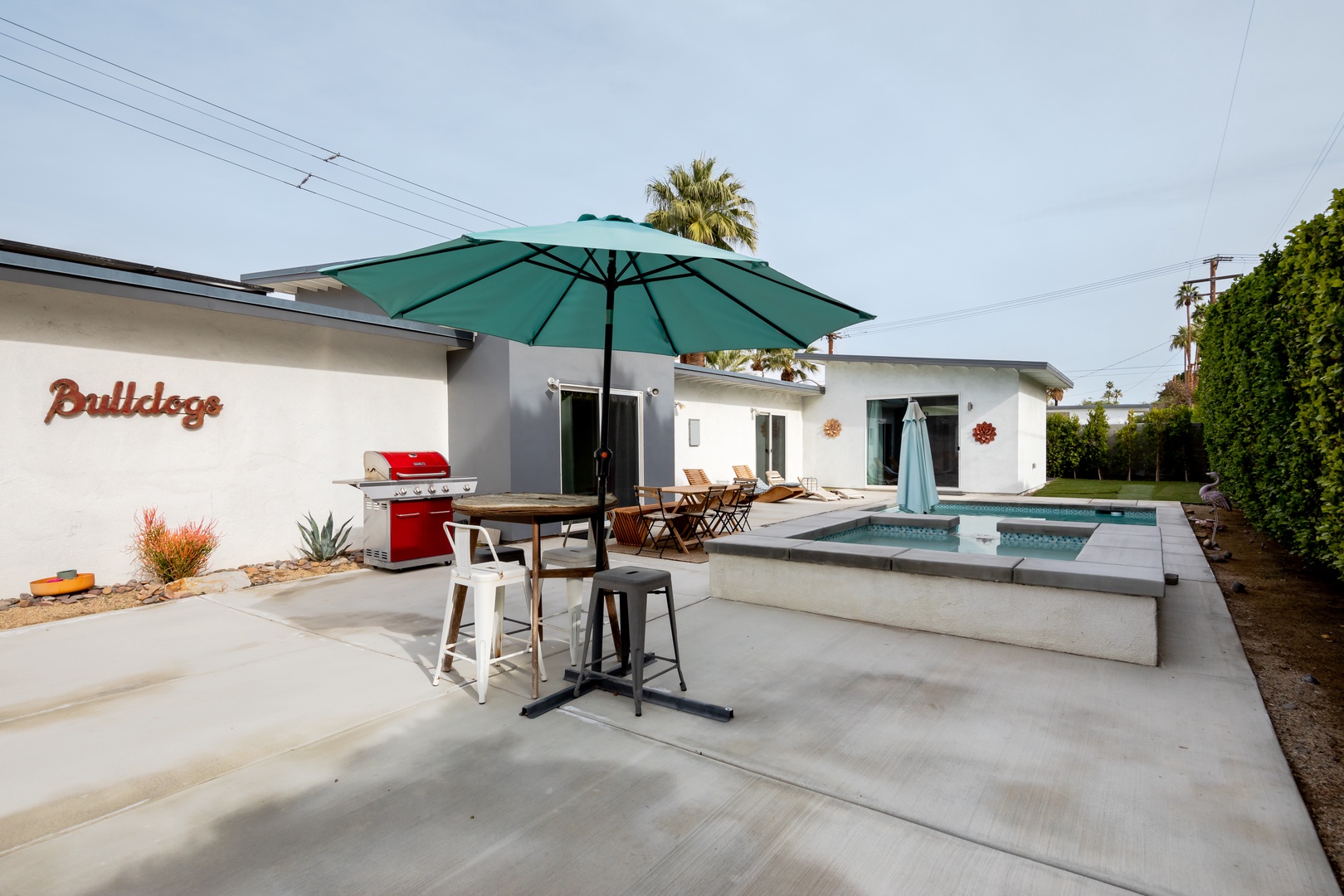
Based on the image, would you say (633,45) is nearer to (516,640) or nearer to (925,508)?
(925,508)

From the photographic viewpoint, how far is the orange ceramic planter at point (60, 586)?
536cm

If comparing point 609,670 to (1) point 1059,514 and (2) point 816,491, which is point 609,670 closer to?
(1) point 1059,514

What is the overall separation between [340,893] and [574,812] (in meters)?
0.74

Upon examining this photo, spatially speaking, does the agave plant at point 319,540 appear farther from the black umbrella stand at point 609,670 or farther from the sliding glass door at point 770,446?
the sliding glass door at point 770,446

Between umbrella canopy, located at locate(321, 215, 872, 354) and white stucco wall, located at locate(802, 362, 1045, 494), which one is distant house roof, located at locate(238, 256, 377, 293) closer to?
umbrella canopy, located at locate(321, 215, 872, 354)

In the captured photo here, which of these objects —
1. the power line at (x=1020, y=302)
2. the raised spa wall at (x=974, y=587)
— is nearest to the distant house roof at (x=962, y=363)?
the raised spa wall at (x=974, y=587)

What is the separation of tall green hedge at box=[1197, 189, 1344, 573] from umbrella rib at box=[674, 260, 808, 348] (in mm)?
2771

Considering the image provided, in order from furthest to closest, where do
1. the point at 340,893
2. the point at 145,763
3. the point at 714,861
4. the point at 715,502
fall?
1. the point at 715,502
2. the point at 145,763
3. the point at 714,861
4. the point at 340,893

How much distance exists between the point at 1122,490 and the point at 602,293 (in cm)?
1489

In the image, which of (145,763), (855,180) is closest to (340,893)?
(145,763)

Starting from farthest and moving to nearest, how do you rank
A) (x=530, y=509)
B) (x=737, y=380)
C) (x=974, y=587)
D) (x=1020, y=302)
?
(x=1020, y=302), (x=737, y=380), (x=974, y=587), (x=530, y=509)

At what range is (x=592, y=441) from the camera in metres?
9.41

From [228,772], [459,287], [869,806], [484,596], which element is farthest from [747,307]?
[228,772]

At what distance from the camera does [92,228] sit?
Answer: 48.0 ft
